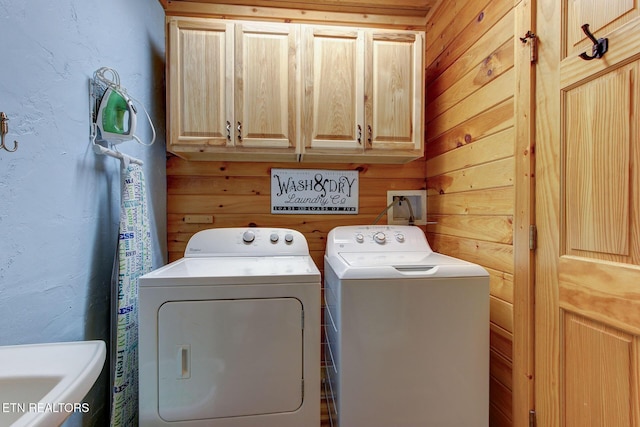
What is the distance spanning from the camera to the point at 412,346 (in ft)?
3.84

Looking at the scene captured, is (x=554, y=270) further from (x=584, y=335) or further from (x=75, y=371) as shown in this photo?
(x=75, y=371)

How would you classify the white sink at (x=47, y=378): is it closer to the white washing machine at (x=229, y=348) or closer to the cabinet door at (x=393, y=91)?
the white washing machine at (x=229, y=348)

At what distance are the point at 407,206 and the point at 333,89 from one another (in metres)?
0.96

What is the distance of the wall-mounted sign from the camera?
1.99m

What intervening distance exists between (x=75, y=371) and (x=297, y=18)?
2.19 meters

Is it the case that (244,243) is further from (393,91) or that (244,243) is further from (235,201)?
(393,91)

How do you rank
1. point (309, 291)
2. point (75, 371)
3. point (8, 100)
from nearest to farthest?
1. point (75, 371)
2. point (8, 100)
3. point (309, 291)

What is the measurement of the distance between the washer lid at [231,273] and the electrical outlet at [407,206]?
3.02ft

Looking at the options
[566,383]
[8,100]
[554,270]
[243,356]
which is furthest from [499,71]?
[8,100]

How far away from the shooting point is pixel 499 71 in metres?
1.34

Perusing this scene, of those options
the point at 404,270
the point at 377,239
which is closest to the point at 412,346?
the point at 404,270

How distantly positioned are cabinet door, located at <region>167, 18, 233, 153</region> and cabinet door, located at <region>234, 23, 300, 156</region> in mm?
69

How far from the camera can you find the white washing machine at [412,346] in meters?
1.16

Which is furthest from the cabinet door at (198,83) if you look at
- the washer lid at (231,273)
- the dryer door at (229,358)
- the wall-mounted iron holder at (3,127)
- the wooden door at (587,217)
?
the wooden door at (587,217)
